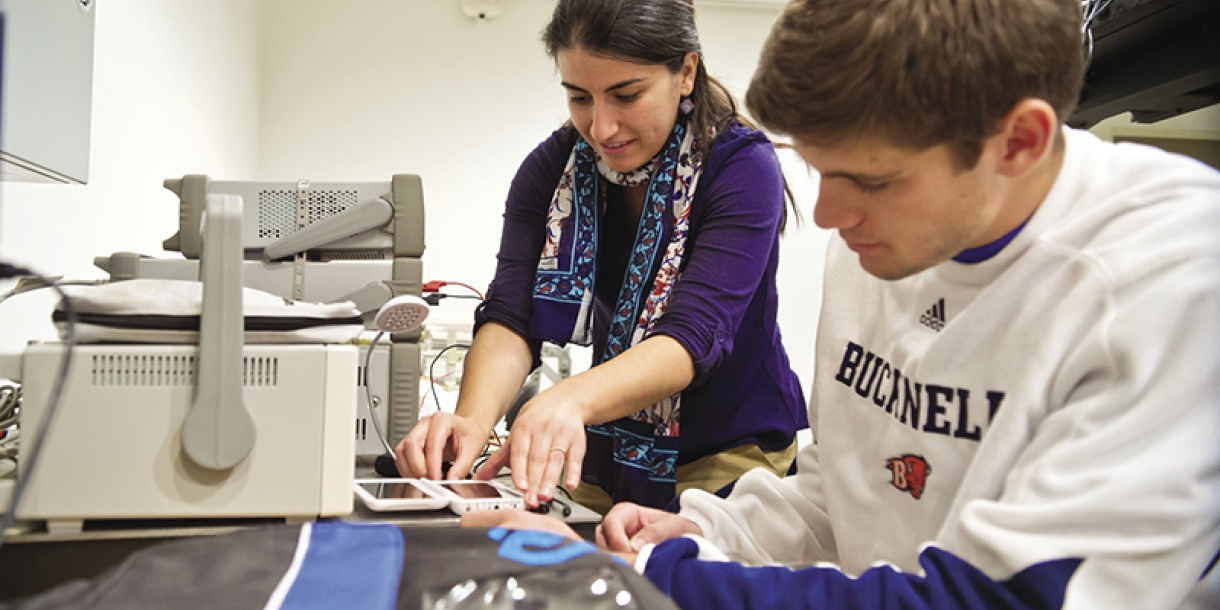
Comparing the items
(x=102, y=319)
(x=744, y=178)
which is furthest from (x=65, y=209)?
(x=744, y=178)

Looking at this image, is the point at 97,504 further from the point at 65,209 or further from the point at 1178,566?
the point at 65,209

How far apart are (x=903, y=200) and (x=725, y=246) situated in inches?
19.9

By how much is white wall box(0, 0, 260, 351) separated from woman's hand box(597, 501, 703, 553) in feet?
3.62

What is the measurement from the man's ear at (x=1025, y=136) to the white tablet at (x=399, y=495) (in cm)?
60

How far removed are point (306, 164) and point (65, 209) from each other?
2.19m

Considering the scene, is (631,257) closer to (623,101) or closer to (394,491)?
(623,101)

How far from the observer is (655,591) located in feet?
1.64

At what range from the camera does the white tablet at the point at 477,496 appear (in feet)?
2.74

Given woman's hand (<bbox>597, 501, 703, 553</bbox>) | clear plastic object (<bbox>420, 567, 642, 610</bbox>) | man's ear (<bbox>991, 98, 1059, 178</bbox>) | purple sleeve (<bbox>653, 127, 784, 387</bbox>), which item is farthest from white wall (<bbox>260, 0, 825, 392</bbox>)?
clear plastic object (<bbox>420, 567, 642, 610</bbox>)

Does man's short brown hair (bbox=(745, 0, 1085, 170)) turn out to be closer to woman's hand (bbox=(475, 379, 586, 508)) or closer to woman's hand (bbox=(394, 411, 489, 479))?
woman's hand (bbox=(475, 379, 586, 508))

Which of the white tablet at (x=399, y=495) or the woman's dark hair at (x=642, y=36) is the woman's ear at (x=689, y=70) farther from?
the white tablet at (x=399, y=495)

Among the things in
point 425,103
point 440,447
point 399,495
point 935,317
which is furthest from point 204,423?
point 425,103

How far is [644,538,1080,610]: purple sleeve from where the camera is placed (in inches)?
21.5

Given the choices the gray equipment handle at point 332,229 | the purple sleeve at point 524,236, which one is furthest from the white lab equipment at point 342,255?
the purple sleeve at point 524,236
